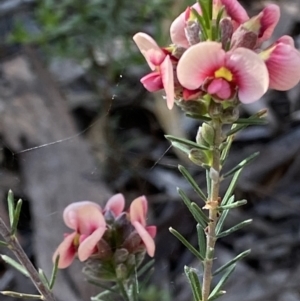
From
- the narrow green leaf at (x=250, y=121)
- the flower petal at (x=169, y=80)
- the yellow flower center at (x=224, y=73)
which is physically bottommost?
the narrow green leaf at (x=250, y=121)

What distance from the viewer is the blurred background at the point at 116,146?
1556mm

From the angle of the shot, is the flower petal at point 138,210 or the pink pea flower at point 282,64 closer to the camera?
Answer: the pink pea flower at point 282,64

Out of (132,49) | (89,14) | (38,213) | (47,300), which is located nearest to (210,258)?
(47,300)

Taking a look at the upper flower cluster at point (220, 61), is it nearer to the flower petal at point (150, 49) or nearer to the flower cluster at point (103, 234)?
the flower petal at point (150, 49)

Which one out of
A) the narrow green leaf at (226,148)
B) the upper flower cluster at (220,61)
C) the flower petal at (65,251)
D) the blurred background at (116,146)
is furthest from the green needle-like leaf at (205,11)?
the blurred background at (116,146)

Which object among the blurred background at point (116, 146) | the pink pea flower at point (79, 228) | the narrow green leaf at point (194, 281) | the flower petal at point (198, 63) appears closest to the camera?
the flower petal at point (198, 63)

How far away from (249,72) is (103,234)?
32 centimetres

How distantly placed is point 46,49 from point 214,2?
119cm

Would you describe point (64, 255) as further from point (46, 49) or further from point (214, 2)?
point (46, 49)

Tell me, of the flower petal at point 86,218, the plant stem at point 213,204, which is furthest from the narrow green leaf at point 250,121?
the flower petal at point 86,218

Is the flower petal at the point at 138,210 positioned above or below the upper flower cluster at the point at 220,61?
below

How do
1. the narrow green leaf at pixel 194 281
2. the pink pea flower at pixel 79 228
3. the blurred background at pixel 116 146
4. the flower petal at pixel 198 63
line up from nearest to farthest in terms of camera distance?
the flower petal at pixel 198 63 → the narrow green leaf at pixel 194 281 → the pink pea flower at pixel 79 228 → the blurred background at pixel 116 146

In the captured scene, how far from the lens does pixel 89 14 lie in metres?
1.62

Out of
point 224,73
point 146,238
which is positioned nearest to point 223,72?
point 224,73
